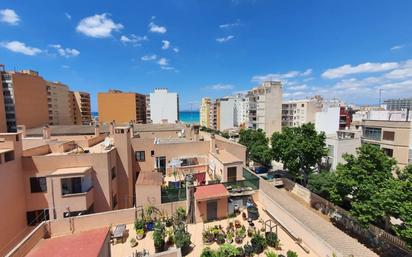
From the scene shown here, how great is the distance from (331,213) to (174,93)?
294 ft

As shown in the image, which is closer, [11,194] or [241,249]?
[241,249]

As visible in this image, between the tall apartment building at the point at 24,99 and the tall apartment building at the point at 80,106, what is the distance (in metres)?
24.9

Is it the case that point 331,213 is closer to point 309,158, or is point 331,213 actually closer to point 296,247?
point 309,158

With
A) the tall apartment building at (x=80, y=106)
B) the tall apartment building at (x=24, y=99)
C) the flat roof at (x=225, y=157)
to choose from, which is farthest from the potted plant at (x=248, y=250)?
the tall apartment building at (x=80, y=106)

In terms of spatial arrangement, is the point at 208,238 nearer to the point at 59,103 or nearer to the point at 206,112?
the point at 59,103

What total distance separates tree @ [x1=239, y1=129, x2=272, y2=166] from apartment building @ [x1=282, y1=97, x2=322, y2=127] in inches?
1272

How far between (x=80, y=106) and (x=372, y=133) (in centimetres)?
11371

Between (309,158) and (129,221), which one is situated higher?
(309,158)

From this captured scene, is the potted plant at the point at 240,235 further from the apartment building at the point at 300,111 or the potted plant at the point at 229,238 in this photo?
the apartment building at the point at 300,111

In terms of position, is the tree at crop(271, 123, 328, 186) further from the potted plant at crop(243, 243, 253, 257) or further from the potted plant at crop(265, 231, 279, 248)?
the potted plant at crop(243, 243, 253, 257)

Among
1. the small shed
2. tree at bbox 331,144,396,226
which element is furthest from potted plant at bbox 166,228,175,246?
tree at bbox 331,144,396,226

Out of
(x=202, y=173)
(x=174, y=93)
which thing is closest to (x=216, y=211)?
(x=202, y=173)

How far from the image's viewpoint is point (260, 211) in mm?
21922

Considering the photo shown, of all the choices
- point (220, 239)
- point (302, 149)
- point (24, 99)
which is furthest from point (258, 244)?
point (24, 99)
